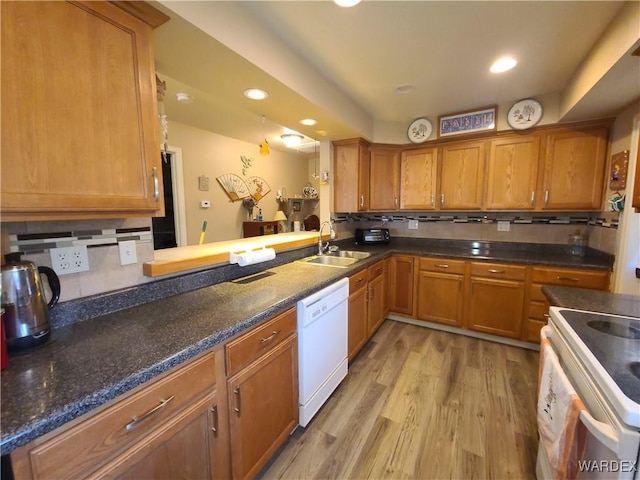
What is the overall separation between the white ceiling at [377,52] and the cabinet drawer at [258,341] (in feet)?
4.34

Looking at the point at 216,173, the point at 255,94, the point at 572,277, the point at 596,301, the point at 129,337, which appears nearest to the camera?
the point at 129,337

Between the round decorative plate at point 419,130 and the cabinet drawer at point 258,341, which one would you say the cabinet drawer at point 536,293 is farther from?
the cabinet drawer at point 258,341

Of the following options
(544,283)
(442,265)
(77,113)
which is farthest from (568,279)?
(77,113)

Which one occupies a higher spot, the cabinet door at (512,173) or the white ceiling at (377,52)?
the white ceiling at (377,52)

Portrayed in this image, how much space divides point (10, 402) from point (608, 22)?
2857mm

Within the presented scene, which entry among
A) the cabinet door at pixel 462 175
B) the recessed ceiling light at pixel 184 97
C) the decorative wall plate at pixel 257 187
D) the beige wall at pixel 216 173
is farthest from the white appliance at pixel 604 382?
the decorative wall plate at pixel 257 187

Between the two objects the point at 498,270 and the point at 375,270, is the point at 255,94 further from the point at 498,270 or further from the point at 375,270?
the point at 498,270

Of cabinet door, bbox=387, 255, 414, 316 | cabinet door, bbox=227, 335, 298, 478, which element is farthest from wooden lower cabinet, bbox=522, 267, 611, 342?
cabinet door, bbox=227, 335, 298, 478

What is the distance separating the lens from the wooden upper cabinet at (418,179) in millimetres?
2986

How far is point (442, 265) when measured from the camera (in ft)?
8.98

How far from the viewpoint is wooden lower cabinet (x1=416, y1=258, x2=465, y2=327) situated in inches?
106

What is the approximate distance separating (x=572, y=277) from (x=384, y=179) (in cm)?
192

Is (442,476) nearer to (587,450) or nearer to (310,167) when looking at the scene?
(587,450)

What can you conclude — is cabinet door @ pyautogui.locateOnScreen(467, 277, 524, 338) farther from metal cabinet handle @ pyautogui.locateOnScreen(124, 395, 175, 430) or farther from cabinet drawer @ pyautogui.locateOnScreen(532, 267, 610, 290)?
metal cabinet handle @ pyautogui.locateOnScreen(124, 395, 175, 430)
